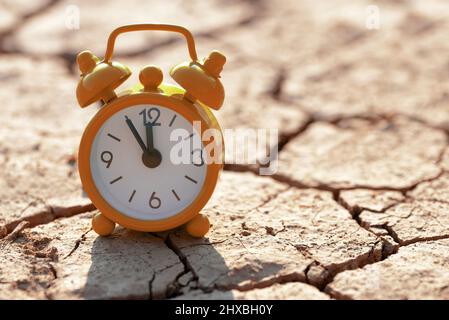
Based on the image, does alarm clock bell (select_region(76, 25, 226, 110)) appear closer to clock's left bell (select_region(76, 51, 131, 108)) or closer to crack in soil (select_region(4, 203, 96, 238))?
clock's left bell (select_region(76, 51, 131, 108))

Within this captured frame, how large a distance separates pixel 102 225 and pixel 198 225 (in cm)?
35

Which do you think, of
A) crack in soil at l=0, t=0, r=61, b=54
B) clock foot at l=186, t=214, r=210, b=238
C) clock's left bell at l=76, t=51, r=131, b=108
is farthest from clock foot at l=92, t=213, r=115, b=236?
crack in soil at l=0, t=0, r=61, b=54

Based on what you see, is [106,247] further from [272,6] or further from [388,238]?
[272,6]

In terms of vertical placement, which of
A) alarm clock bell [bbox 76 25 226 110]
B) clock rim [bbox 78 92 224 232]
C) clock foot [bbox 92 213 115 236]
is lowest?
clock foot [bbox 92 213 115 236]

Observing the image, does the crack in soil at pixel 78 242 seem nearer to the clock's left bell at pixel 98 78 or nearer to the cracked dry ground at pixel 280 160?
the cracked dry ground at pixel 280 160

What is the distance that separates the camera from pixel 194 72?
2416mm

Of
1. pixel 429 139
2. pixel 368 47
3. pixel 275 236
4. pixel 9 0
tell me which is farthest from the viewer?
pixel 9 0

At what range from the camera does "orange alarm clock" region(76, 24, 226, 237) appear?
2.45 meters

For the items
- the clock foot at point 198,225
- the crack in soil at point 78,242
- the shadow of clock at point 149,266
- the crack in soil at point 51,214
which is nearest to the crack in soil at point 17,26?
the crack in soil at point 51,214

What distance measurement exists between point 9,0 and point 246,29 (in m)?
1.85

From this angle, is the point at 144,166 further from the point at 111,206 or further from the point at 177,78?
the point at 177,78

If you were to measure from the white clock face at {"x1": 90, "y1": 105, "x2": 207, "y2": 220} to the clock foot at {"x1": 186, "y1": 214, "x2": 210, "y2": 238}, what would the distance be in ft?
0.26
